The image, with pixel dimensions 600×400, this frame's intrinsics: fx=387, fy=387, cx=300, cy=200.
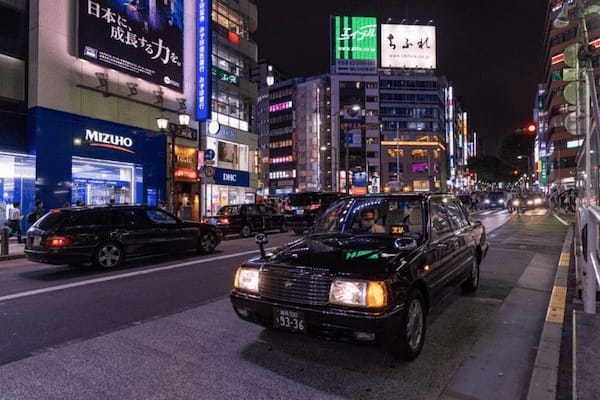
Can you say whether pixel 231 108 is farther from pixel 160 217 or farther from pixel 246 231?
pixel 160 217

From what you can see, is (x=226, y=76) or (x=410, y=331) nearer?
(x=410, y=331)

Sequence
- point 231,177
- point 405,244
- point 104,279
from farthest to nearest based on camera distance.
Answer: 1. point 231,177
2. point 104,279
3. point 405,244

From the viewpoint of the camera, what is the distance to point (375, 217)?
5.32 metres

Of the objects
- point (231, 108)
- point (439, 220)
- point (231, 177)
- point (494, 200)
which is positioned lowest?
point (439, 220)

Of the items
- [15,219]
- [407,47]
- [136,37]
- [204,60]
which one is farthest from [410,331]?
[407,47]

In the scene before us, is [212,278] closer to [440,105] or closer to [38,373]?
[38,373]

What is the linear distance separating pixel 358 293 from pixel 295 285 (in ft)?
2.01

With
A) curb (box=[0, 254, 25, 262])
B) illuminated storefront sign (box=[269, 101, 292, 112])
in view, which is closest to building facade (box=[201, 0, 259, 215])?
curb (box=[0, 254, 25, 262])

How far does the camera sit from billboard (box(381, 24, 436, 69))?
70.1m

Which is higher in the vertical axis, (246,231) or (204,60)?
(204,60)

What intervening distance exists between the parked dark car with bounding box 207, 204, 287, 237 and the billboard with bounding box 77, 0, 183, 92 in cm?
1064

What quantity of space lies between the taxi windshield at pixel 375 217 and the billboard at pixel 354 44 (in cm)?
7720

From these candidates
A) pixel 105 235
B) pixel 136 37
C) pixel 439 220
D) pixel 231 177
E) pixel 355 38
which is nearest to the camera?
pixel 439 220

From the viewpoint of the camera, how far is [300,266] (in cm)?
375
